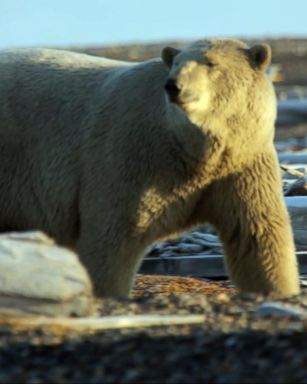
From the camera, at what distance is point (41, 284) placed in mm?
4688

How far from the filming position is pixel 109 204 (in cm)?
655

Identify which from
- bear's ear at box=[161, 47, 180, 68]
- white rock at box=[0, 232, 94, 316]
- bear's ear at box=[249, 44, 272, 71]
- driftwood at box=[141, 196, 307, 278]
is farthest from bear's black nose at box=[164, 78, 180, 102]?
driftwood at box=[141, 196, 307, 278]

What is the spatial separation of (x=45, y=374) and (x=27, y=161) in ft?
10.3

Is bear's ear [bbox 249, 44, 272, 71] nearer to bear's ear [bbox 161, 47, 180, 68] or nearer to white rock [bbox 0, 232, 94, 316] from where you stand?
bear's ear [bbox 161, 47, 180, 68]

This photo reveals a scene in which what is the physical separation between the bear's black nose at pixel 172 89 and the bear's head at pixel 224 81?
8 cm

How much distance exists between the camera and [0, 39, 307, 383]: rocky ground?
416 centimetres

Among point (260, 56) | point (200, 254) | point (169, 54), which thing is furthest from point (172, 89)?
point (200, 254)

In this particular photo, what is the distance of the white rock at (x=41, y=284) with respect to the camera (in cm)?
468

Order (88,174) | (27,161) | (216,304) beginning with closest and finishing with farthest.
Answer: (216,304) < (88,174) < (27,161)

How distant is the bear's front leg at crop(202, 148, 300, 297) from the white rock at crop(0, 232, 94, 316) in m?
1.96

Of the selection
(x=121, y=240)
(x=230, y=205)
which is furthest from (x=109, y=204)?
(x=230, y=205)

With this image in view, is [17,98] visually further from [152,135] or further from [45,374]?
[45,374]

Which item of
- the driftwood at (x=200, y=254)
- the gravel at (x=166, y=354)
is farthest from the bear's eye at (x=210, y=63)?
the driftwood at (x=200, y=254)

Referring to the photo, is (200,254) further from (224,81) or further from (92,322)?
(92,322)
